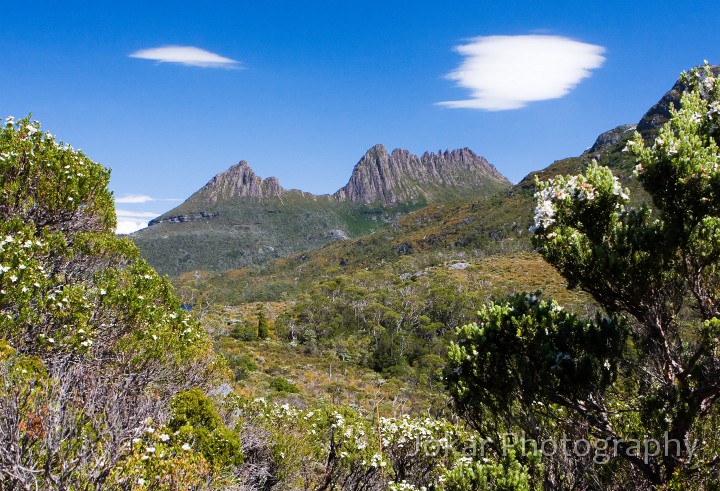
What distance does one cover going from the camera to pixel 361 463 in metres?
12.3

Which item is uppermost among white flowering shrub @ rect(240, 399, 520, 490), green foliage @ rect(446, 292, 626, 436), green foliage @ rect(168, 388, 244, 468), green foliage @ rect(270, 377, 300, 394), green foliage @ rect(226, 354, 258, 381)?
green foliage @ rect(446, 292, 626, 436)

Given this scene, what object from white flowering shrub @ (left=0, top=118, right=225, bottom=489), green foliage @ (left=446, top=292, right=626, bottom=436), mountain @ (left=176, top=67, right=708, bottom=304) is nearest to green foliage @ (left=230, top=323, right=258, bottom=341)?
mountain @ (left=176, top=67, right=708, bottom=304)

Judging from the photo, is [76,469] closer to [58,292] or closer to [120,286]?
[58,292]

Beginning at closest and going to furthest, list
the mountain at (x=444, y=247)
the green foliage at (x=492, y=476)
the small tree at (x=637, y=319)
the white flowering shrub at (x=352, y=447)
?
the small tree at (x=637, y=319), the green foliage at (x=492, y=476), the white flowering shrub at (x=352, y=447), the mountain at (x=444, y=247)

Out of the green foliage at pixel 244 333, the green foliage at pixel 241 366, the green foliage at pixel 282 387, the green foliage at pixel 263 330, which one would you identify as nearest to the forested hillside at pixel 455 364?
the green foliage at pixel 282 387

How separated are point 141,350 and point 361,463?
250 inches

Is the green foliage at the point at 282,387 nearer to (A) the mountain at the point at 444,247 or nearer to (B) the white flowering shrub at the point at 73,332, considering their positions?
(B) the white flowering shrub at the point at 73,332

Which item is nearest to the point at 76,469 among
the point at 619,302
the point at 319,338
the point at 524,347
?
the point at 524,347

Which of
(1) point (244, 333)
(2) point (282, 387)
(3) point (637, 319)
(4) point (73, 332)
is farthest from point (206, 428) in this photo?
(1) point (244, 333)

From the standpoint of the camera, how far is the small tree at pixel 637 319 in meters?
5.48

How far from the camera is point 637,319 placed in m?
6.30

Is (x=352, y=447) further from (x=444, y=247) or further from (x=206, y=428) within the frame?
(x=444, y=247)

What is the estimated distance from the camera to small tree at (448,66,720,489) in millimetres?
5484

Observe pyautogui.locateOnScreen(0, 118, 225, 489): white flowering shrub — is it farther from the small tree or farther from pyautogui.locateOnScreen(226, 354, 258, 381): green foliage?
pyautogui.locateOnScreen(226, 354, 258, 381): green foliage
